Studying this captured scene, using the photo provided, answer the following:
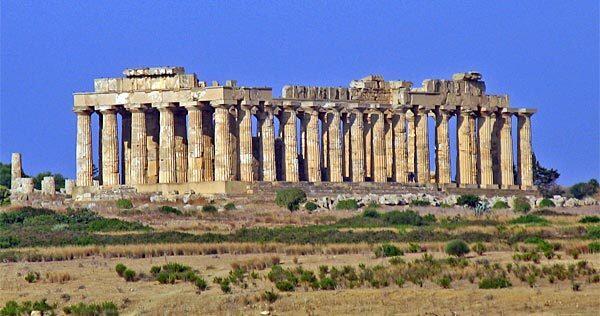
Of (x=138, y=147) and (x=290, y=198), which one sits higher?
(x=138, y=147)

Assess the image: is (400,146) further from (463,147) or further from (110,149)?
(110,149)

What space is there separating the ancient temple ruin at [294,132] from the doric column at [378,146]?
49 millimetres

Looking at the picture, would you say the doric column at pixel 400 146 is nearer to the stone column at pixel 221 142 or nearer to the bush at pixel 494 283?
the stone column at pixel 221 142

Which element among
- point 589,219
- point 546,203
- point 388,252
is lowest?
point 388,252

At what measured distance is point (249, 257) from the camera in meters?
67.2

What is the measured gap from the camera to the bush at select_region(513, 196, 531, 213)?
90938mm

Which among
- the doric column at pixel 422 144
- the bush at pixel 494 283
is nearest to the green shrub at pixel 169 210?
the doric column at pixel 422 144

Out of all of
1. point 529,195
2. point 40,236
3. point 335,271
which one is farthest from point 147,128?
point 335,271

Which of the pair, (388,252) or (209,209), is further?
(209,209)

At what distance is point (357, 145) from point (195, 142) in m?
9.05

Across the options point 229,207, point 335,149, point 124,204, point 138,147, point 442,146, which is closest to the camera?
point 229,207

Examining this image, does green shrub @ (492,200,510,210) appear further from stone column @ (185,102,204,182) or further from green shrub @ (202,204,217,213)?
stone column @ (185,102,204,182)

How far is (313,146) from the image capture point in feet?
343

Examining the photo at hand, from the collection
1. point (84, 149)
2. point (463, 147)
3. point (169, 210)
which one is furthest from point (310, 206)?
point (463, 147)
